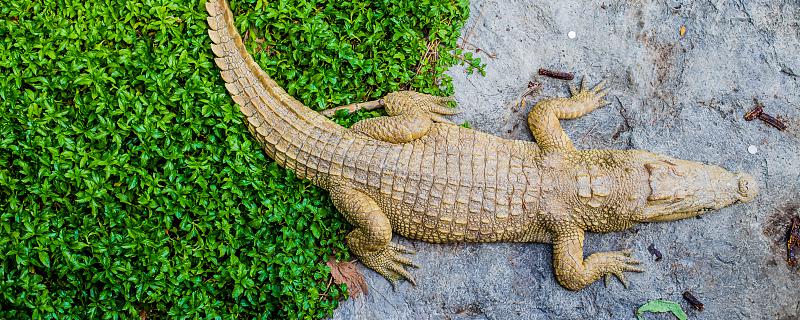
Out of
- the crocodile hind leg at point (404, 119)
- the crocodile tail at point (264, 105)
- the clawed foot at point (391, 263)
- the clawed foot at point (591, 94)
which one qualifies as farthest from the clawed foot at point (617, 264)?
the crocodile tail at point (264, 105)

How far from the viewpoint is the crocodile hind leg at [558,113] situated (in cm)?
557

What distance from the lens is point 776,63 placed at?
19.0ft

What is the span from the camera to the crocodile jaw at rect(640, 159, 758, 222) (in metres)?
5.34

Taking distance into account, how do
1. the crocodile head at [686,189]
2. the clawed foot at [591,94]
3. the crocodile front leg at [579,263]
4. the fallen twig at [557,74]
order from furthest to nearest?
1. the fallen twig at [557,74]
2. the clawed foot at [591,94]
3. the crocodile front leg at [579,263]
4. the crocodile head at [686,189]

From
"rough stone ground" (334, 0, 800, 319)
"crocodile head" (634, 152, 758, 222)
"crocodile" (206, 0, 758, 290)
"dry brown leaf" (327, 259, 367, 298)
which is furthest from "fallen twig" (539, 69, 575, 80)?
"dry brown leaf" (327, 259, 367, 298)

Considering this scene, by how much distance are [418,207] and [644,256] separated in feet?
5.81

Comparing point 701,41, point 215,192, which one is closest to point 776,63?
point 701,41

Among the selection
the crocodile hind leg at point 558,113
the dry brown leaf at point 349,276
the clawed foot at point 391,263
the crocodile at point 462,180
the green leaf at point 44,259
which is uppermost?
the crocodile hind leg at point 558,113

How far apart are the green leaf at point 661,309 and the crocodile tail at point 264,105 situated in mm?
2577

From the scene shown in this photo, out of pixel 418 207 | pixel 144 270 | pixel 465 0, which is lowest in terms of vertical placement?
pixel 144 270

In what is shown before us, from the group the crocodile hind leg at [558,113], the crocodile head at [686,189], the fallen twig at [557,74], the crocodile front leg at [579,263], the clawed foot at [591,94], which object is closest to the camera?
the crocodile head at [686,189]

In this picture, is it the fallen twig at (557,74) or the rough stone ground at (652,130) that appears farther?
the fallen twig at (557,74)

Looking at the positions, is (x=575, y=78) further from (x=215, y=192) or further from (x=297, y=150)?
(x=215, y=192)

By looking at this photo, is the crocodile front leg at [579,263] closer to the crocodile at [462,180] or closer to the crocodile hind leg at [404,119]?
the crocodile at [462,180]
